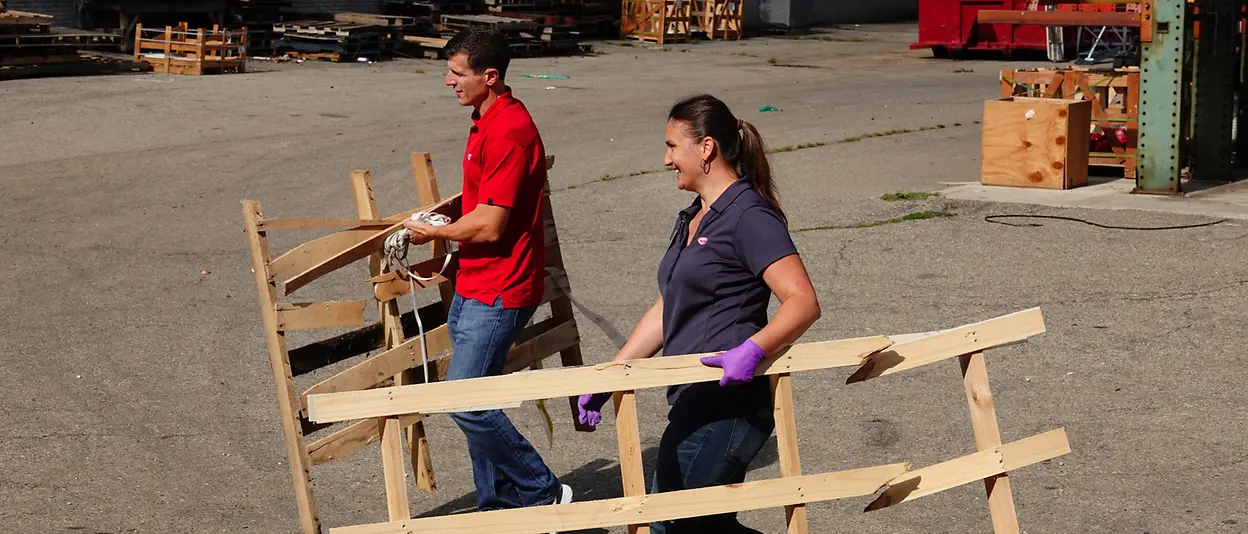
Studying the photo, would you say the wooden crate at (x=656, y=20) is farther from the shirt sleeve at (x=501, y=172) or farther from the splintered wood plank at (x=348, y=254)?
the shirt sleeve at (x=501, y=172)

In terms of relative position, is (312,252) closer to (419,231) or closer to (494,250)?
(419,231)

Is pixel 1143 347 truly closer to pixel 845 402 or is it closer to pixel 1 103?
pixel 845 402

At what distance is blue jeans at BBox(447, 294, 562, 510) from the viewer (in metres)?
5.07

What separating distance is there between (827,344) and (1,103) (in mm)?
17081

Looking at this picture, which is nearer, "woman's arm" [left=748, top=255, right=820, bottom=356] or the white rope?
"woman's arm" [left=748, top=255, right=820, bottom=356]

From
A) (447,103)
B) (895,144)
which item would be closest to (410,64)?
(447,103)

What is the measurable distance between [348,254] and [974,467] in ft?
8.43

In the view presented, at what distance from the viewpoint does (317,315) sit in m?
5.31

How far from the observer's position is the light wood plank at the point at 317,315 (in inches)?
202

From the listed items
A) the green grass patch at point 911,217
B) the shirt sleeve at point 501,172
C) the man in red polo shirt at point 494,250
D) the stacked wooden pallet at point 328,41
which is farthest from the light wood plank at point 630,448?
the stacked wooden pallet at point 328,41

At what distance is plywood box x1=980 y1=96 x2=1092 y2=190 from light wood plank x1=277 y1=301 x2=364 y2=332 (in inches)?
341

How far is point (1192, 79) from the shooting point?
13.2 meters

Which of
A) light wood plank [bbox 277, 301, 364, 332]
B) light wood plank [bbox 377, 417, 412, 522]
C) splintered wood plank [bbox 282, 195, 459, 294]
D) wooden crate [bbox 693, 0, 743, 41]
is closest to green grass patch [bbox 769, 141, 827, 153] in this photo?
splintered wood plank [bbox 282, 195, 459, 294]

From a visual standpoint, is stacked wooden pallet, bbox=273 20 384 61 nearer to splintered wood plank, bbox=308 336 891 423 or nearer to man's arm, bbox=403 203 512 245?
man's arm, bbox=403 203 512 245
